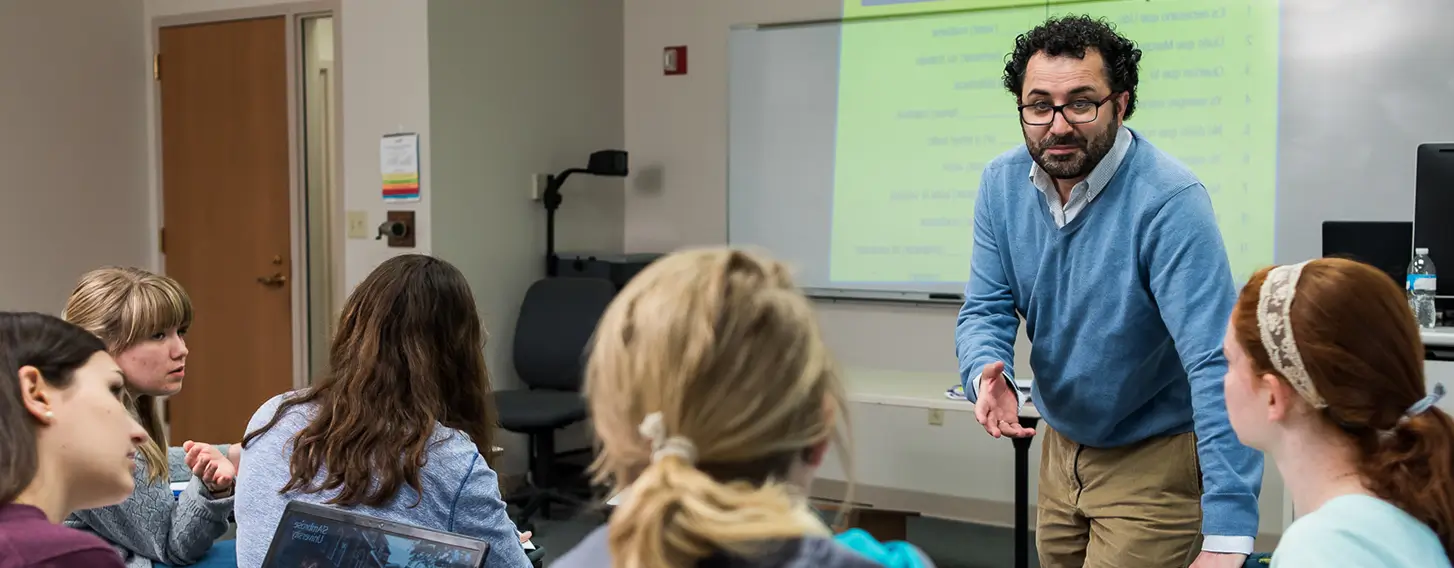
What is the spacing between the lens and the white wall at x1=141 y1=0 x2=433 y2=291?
13.3 ft

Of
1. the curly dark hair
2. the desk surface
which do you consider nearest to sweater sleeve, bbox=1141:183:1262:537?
the curly dark hair

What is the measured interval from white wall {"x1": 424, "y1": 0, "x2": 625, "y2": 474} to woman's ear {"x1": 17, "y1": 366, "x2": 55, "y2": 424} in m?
2.78

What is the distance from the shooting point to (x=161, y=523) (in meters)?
1.93

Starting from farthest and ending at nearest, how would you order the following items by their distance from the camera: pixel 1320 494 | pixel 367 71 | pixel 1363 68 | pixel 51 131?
1. pixel 51 131
2. pixel 367 71
3. pixel 1363 68
4. pixel 1320 494

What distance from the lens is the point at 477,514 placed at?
5.16ft

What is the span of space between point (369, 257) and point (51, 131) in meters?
1.46

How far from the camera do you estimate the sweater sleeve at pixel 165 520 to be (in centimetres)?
189

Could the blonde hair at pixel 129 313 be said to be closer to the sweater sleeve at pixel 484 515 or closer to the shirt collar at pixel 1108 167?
the sweater sleeve at pixel 484 515

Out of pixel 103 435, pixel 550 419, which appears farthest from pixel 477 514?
pixel 550 419

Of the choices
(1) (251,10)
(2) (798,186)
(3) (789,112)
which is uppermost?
(1) (251,10)

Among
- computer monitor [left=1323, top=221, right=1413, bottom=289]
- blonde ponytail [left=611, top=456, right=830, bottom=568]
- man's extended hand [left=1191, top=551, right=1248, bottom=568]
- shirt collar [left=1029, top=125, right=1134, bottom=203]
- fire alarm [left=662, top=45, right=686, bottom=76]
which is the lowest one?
man's extended hand [left=1191, top=551, right=1248, bottom=568]

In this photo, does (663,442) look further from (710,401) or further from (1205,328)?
(1205,328)

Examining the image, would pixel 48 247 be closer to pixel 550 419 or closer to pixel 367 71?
pixel 367 71

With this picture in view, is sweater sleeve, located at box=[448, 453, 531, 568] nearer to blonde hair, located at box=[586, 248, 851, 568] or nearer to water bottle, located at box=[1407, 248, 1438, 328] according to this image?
blonde hair, located at box=[586, 248, 851, 568]
